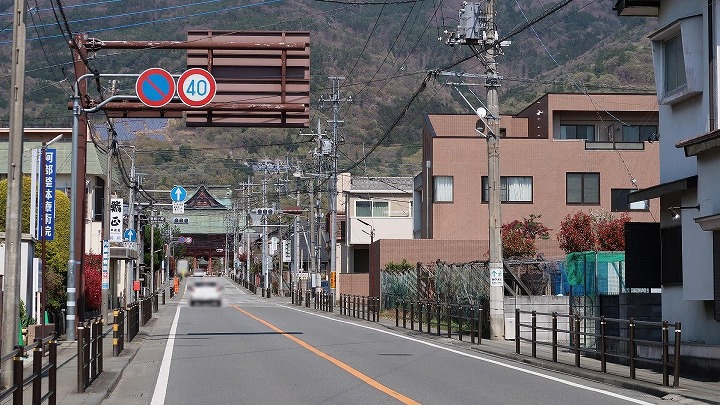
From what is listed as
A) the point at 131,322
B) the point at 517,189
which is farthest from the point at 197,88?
the point at 517,189

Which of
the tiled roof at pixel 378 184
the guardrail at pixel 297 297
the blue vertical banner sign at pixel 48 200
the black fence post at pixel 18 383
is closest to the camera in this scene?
the black fence post at pixel 18 383

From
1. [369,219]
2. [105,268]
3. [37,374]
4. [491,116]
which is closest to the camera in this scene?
[37,374]

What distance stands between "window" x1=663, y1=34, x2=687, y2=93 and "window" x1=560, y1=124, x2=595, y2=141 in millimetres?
39057

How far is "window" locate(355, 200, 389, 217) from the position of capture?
8131cm

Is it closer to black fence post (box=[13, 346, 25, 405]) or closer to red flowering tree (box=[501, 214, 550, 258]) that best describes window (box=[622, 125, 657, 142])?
red flowering tree (box=[501, 214, 550, 258])

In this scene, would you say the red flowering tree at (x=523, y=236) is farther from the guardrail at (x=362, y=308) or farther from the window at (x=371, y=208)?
the window at (x=371, y=208)

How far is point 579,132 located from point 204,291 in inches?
1580

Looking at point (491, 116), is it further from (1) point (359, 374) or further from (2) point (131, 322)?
(1) point (359, 374)

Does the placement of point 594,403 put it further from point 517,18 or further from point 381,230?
point 517,18

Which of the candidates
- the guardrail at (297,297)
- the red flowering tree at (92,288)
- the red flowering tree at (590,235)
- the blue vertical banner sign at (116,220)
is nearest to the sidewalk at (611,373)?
the red flowering tree at (590,235)

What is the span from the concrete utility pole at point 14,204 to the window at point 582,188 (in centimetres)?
4474

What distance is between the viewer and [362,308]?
161ft

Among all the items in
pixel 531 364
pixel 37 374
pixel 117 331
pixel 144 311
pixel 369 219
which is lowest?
pixel 531 364

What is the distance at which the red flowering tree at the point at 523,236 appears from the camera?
→ 46438 mm
